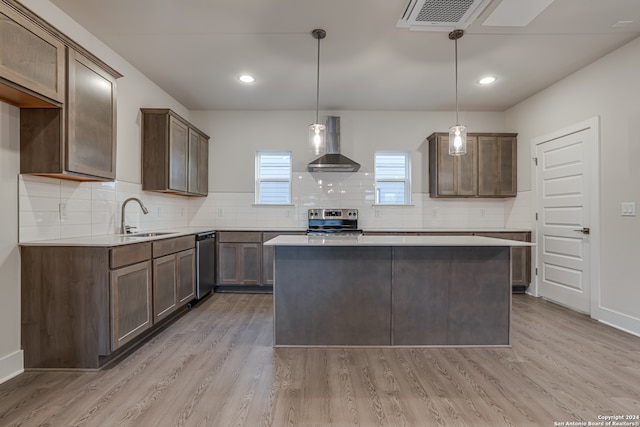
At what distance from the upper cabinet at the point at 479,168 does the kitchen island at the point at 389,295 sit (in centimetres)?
224

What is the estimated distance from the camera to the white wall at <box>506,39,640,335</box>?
2.93 meters

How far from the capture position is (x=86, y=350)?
2.24 metres

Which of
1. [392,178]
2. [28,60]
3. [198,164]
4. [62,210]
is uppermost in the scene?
[28,60]

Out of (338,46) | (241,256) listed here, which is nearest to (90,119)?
(338,46)

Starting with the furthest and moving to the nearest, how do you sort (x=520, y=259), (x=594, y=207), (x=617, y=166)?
(x=520, y=259)
(x=594, y=207)
(x=617, y=166)

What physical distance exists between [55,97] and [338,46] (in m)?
2.33

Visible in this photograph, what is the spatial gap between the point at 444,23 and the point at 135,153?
11.0ft

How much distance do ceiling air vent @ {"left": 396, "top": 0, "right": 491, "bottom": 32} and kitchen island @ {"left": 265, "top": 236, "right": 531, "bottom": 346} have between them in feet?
5.82

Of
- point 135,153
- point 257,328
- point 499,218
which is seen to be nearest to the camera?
point 257,328

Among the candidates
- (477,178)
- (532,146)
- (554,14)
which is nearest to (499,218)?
(477,178)

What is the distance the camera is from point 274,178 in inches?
201

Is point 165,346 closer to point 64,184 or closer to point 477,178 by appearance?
point 64,184

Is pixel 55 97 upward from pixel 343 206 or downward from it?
upward

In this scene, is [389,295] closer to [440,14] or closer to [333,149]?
[440,14]
